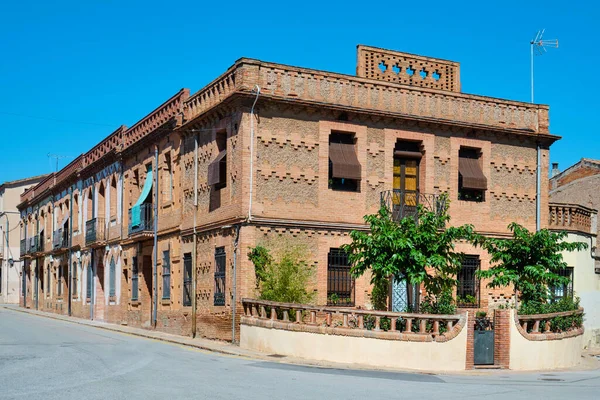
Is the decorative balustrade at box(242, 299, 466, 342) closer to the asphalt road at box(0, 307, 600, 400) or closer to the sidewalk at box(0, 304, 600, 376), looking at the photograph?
the sidewalk at box(0, 304, 600, 376)

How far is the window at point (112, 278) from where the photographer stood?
37.8 meters

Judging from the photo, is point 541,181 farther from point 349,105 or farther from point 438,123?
point 349,105

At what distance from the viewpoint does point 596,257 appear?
31984 mm

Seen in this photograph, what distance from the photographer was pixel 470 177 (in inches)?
1118

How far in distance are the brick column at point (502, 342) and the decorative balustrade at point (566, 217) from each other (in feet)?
30.6

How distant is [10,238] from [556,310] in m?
53.8

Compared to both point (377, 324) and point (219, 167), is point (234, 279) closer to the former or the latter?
point (219, 167)

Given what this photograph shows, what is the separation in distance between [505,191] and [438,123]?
11.9ft

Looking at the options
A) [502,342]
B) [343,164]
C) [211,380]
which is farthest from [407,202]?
[211,380]

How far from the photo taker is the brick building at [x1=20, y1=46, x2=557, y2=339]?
2531 cm

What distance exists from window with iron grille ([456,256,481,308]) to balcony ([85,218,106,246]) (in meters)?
18.1

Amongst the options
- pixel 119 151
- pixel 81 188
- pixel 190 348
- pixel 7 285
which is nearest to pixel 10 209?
pixel 7 285

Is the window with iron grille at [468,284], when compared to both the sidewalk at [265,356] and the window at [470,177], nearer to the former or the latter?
the window at [470,177]

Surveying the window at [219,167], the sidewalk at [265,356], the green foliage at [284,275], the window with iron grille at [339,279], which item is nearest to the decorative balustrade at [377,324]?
the sidewalk at [265,356]
